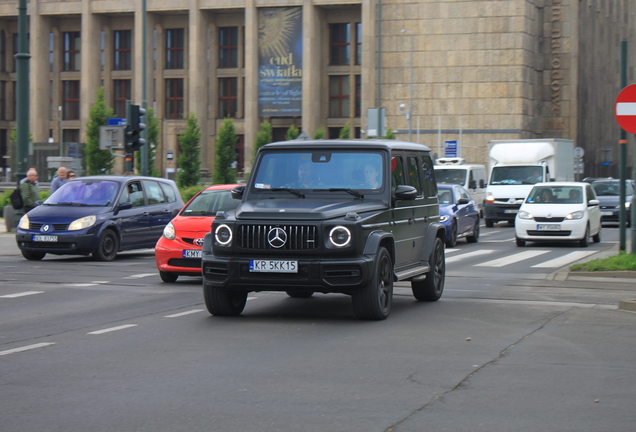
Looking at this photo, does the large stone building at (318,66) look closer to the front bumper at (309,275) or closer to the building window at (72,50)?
the building window at (72,50)

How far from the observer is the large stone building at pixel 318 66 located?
73.6 m

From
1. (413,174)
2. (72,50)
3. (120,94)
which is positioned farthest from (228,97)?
(413,174)

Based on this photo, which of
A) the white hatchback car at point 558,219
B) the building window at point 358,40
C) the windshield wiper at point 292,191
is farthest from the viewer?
the building window at point 358,40

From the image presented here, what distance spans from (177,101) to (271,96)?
33.5 feet

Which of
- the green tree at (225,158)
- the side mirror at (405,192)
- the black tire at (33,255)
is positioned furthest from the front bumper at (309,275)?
the green tree at (225,158)

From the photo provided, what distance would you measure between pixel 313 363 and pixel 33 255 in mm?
12289

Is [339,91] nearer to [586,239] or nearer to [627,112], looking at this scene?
[586,239]

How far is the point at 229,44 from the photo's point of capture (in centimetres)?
8288

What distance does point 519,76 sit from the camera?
72.8 m

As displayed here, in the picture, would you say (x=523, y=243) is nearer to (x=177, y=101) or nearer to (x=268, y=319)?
(x=268, y=319)

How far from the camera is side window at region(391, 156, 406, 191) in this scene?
35.8 feet

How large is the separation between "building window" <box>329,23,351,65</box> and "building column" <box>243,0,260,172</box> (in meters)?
6.57

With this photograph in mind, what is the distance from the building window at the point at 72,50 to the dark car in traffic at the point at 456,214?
66.9 metres

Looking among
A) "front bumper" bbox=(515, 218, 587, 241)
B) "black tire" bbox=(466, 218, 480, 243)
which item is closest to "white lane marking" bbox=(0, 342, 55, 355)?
"front bumper" bbox=(515, 218, 587, 241)
